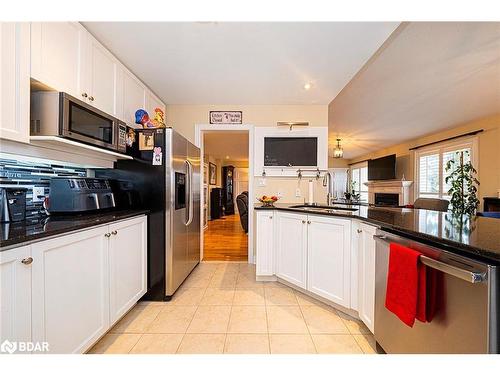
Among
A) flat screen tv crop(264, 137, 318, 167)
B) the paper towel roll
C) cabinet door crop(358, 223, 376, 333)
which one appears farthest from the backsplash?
the paper towel roll

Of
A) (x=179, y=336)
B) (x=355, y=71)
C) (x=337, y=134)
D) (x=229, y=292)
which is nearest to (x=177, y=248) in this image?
(x=229, y=292)

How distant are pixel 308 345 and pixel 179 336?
36.5 inches

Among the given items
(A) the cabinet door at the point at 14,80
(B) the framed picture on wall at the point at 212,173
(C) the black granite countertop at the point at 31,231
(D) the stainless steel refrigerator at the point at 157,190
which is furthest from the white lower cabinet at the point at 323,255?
(B) the framed picture on wall at the point at 212,173

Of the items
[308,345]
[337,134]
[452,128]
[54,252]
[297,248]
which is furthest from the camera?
[337,134]

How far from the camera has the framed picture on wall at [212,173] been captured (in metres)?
7.85

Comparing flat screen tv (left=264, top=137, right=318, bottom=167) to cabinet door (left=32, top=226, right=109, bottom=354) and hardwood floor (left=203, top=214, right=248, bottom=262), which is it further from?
cabinet door (left=32, top=226, right=109, bottom=354)

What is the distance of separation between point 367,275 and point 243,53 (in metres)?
2.13

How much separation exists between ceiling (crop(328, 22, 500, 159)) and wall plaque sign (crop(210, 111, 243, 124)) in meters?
1.58

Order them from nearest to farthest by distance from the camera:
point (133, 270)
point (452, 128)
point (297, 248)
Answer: point (133, 270) → point (297, 248) → point (452, 128)

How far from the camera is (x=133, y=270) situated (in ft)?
6.41

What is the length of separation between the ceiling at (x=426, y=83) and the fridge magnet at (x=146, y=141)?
2346 mm

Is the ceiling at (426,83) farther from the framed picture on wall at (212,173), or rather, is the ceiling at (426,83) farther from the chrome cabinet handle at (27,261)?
the framed picture on wall at (212,173)

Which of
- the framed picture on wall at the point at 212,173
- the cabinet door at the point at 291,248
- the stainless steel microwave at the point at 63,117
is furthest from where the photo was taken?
the framed picture on wall at the point at 212,173
